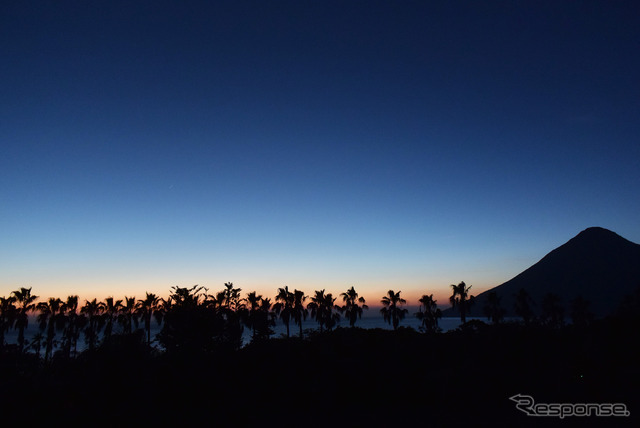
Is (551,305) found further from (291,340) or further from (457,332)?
(291,340)

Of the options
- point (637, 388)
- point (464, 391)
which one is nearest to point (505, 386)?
point (464, 391)

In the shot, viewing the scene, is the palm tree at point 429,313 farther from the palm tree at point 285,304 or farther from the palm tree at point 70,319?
the palm tree at point 70,319

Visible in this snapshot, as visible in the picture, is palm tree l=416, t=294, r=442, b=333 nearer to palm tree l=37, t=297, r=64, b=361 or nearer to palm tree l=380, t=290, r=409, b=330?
palm tree l=380, t=290, r=409, b=330

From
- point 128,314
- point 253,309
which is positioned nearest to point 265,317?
point 253,309

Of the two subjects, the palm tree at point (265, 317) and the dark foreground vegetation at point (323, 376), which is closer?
the dark foreground vegetation at point (323, 376)

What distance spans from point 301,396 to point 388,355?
10148 millimetres

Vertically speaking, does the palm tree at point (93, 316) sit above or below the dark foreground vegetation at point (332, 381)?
above

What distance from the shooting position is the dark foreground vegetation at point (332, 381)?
21.8 meters

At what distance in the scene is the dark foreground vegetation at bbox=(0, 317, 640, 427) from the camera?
21.8 m

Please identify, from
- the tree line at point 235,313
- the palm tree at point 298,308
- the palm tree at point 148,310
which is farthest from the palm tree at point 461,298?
the palm tree at point 148,310

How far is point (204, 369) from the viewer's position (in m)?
30.3

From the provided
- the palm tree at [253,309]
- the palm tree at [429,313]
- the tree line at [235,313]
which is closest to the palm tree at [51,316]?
the tree line at [235,313]

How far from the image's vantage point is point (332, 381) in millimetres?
30734

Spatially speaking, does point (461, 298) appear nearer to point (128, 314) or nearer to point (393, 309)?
point (393, 309)
